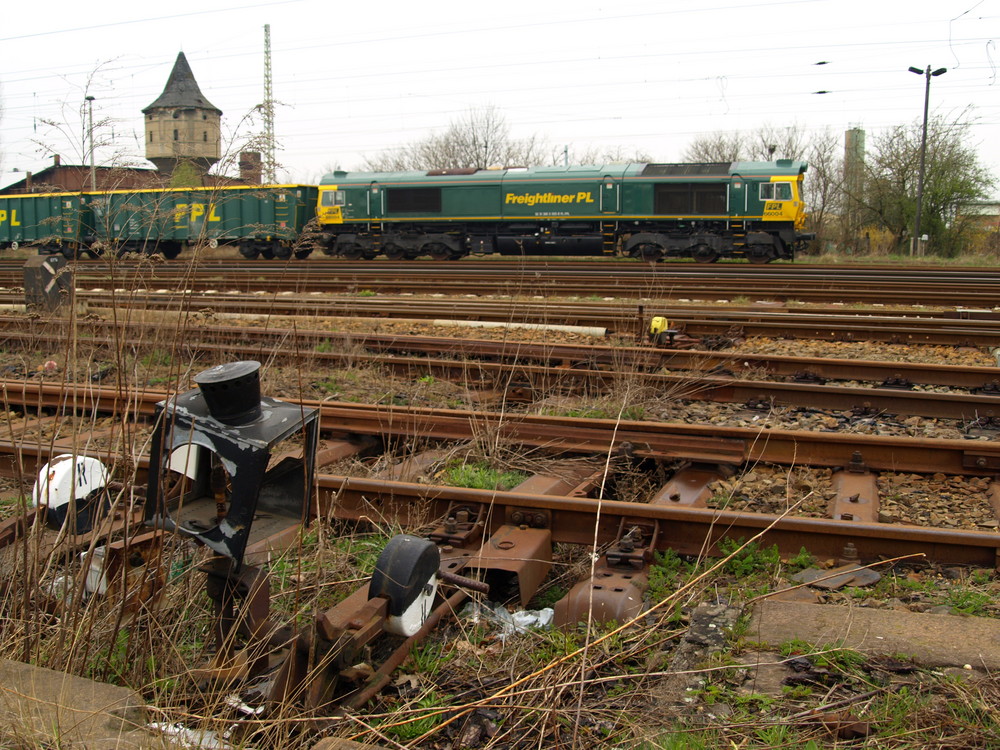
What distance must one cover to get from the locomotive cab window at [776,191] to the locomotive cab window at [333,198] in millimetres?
13695

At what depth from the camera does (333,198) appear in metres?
28.1

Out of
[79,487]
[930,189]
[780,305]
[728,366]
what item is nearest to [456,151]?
[930,189]

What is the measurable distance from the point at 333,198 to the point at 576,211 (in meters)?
8.47

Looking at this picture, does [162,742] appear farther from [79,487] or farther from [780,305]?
[780,305]

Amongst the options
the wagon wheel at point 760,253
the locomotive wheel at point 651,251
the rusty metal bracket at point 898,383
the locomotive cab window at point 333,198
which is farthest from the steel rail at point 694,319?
the locomotive cab window at point 333,198

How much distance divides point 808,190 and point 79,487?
174 ft

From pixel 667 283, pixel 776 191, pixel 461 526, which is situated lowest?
pixel 461 526

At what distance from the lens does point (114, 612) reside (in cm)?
287

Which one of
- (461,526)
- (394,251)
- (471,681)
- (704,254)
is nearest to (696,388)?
(461,526)

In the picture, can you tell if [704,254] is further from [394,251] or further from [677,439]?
[677,439]

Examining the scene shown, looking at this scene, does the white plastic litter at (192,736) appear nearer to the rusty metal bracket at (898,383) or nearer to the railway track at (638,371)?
the railway track at (638,371)

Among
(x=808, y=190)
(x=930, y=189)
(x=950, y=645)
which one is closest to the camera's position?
(x=950, y=645)

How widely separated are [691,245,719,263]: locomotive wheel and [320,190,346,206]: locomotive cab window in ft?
39.0

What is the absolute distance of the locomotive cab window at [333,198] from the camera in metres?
28.0
